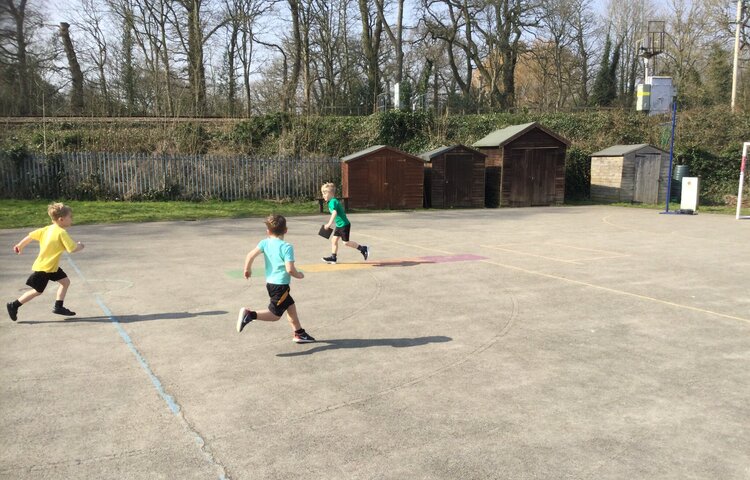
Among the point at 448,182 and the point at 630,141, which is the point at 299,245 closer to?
the point at 448,182

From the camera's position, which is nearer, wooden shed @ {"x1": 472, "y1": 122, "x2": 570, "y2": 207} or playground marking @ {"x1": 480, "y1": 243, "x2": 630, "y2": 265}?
playground marking @ {"x1": 480, "y1": 243, "x2": 630, "y2": 265}

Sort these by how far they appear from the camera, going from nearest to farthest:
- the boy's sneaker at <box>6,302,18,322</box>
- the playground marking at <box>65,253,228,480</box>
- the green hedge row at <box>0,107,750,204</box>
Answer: the playground marking at <box>65,253,228,480</box> < the boy's sneaker at <box>6,302,18,322</box> < the green hedge row at <box>0,107,750,204</box>

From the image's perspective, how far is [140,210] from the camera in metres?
19.5

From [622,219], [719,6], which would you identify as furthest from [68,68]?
[719,6]

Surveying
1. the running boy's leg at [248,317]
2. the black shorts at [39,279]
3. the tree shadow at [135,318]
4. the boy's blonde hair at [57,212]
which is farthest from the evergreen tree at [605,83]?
the black shorts at [39,279]

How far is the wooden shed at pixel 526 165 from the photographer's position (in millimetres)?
24016

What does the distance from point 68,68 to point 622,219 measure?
35.0 m

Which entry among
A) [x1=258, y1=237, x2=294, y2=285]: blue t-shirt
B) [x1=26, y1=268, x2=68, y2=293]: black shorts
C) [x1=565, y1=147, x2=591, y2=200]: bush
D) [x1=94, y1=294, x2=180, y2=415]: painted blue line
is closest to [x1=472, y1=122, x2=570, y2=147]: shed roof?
[x1=565, y1=147, x2=591, y2=200]: bush

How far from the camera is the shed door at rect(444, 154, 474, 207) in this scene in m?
23.4

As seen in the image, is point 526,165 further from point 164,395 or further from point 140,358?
point 164,395

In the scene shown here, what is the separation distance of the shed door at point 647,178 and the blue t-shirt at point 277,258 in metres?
23.9

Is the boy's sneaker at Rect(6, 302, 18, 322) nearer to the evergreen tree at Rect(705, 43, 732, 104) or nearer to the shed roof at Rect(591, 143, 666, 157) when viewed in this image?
the shed roof at Rect(591, 143, 666, 157)

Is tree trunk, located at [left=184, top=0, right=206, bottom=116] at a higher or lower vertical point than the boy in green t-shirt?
higher

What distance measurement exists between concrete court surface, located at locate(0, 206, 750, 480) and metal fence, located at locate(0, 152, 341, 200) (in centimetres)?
1334
